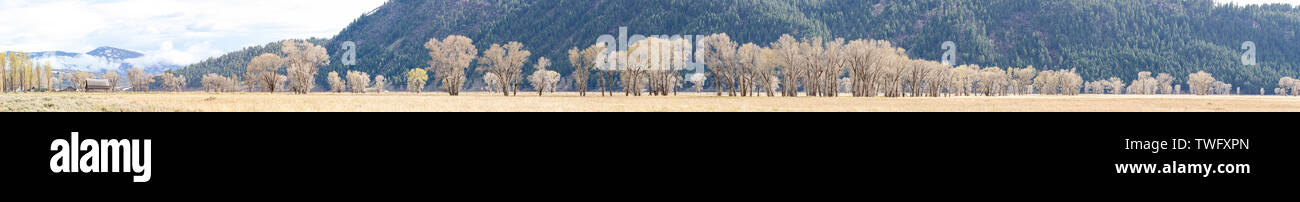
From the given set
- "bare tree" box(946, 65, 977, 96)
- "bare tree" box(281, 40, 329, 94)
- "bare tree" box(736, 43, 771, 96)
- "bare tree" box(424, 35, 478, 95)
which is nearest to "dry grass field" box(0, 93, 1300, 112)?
"bare tree" box(736, 43, 771, 96)

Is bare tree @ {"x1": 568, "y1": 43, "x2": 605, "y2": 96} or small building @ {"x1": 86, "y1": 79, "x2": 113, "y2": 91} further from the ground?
bare tree @ {"x1": 568, "y1": 43, "x2": 605, "y2": 96}

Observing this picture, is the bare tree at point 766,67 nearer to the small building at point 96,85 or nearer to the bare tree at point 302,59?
the bare tree at point 302,59

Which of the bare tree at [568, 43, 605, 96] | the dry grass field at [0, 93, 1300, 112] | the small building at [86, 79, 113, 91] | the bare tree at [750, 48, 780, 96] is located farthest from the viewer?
the small building at [86, 79, 113, 91]

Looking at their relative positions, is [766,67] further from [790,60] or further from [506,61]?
[506,61]

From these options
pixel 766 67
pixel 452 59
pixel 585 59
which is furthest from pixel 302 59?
pixel 766 67

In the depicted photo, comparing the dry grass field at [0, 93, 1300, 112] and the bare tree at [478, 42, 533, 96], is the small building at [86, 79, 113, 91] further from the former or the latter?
the dry grass field at [0, 93, 1300, 112]

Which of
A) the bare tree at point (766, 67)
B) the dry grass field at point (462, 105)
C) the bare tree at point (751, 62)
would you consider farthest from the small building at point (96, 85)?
the bare tree at point (766, 67)
